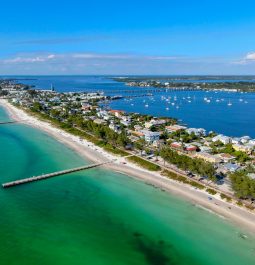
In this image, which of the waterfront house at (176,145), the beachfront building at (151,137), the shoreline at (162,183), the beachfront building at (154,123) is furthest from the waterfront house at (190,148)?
the beachfront building at (154,123)

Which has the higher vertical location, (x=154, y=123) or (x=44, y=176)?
(x=154, y=123)

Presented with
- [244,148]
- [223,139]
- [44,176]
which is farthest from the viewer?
[223,139]

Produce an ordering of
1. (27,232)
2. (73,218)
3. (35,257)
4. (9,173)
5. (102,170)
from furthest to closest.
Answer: (102,170)
(9,173)
(73,218)
(27,232)
(35,257)

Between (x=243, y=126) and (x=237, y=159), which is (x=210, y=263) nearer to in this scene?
(x=237, y=159)

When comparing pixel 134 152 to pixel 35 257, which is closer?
pixel 35 257

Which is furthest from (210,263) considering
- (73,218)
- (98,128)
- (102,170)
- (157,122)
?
(157,122)

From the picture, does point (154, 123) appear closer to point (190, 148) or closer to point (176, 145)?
point (176, 145)

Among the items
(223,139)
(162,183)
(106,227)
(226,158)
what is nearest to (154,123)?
(223,139)

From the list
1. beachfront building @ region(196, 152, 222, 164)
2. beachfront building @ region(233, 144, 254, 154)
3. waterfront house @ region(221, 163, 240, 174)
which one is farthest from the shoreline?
beachfront building @ region(233, 144, 254, 154)
